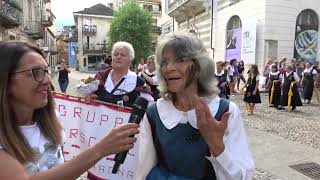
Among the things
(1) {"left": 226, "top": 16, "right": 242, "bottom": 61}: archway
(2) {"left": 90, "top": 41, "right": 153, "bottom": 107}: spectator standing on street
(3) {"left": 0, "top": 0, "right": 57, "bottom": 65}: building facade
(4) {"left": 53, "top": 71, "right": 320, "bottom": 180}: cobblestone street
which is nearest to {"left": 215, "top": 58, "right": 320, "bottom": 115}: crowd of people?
(4) {"left": 53, "top": 71, "right": 320, "bottom": 180}: cobblestone street

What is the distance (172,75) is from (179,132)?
0.32 metres

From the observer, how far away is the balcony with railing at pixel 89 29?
64500mm

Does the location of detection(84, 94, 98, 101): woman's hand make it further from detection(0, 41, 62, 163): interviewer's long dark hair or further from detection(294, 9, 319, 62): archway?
detection(294, 9, 319, 62): archway

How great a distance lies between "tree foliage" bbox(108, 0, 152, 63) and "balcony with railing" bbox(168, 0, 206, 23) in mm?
6057

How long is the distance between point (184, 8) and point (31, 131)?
30.2 metres

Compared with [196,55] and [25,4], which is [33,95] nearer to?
[196,55]

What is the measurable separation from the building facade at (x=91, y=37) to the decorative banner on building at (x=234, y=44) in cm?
4074

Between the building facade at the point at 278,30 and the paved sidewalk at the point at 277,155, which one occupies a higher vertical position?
the building facade at the point at 278,30

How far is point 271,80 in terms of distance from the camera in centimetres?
1408

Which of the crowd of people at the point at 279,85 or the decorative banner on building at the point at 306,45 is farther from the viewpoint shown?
the decorative banner on building at the point at 306,45

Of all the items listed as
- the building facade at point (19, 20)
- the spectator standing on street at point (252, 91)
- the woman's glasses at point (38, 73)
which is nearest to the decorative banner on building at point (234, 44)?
the spectator standing on street at point (252, 91)

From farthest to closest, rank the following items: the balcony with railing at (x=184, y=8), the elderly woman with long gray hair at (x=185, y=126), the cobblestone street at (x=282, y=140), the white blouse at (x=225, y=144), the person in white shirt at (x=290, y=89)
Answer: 1. the balcony with railing at (x=184, y=8)
2. the person in white shirt at (x=290, y=89)
3. the cobblestone street at (x=282, y=140)
4. the elderly woman with long gray hair at (x=185, y=126)
5. the white blouse at (x=225, y=144)

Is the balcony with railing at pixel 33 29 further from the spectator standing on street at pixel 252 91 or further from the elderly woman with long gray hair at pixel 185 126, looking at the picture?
the elderly woman with long gray hair at pixel 185 126

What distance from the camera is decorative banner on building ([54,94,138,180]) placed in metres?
3.91
